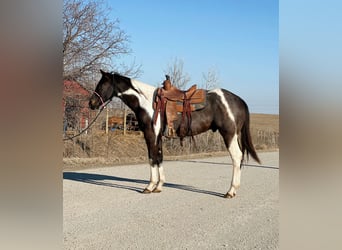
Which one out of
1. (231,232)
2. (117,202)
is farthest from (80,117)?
(231,232)

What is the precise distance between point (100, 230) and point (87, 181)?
312 cm

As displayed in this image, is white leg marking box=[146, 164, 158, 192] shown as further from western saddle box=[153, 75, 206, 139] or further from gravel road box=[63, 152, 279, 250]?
western saddle box=[153, 75, 206, 139]

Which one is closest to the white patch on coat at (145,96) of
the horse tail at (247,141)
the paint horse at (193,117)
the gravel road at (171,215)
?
the paint horse at (193,117)

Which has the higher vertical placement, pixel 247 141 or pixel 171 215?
pixel 247 141

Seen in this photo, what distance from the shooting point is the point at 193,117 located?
16.7ft

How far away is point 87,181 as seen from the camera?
6117 millimetres

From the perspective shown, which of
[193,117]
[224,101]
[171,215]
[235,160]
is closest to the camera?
[171,215]

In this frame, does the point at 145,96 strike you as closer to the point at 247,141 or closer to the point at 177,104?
the point at 177,104

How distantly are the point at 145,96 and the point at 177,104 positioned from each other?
1.61ft

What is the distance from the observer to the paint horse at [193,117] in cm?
480

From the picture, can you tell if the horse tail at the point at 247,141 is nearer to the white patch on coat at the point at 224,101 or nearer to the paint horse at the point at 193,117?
the paint horse at the point at 193,117

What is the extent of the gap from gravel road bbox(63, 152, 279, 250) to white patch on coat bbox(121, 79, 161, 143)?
1045mm

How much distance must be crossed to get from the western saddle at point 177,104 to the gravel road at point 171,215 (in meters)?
0.96

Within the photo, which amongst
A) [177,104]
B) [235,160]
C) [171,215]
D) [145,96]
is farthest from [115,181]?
[171,215]
